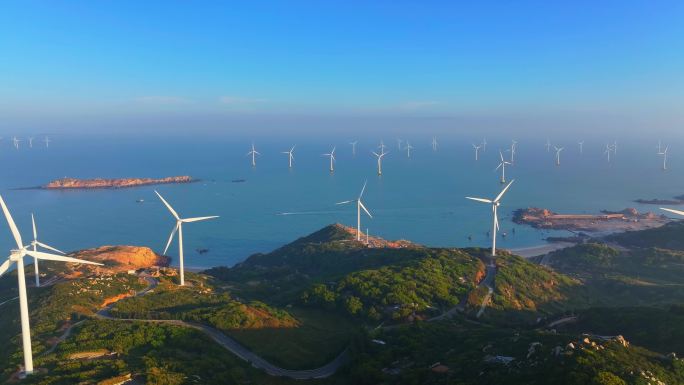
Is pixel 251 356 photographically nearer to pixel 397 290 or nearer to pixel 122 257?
pixel 397 290

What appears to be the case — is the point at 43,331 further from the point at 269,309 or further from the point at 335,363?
the point at 335,363

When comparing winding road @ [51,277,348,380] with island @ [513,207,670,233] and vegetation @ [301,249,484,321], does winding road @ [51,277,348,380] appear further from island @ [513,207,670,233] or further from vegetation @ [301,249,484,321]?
island @ [513,207,670,233]

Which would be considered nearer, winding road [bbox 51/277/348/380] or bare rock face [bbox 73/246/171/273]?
winding road [bbox 51/277/348/380]

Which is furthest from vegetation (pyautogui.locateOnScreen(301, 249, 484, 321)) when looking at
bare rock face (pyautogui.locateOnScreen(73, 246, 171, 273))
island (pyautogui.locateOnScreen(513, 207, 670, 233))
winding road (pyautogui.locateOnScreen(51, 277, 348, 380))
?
island (pyautogui.locateOnScreen(513, 207, 670, 233))

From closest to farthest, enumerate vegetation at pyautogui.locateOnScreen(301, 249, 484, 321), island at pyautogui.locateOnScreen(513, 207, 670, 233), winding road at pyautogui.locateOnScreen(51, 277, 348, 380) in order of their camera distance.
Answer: winding road at pyautogui.locateOnScreen(51, 277, 348, 380), vegetation at pyautogui.locateOnScreen(301, 249, 484, 321), island at pyautogui.locateOnScreen(513, 207, 670, 233)

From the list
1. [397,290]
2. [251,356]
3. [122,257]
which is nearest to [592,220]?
[397,290]

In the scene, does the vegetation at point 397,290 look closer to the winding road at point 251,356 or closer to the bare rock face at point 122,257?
the winding road at point 251,356
